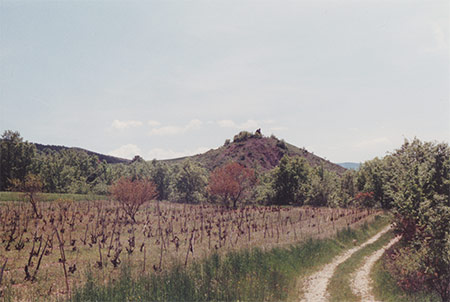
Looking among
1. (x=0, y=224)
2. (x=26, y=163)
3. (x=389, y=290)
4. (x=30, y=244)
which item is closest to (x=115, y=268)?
(x=30, y=244)

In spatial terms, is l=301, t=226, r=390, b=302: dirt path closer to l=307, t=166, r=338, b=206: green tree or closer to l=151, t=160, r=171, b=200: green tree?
l=307, t=166, r=338, b=206: green tree

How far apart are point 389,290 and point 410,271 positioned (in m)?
1.68

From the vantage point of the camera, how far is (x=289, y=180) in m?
64.4

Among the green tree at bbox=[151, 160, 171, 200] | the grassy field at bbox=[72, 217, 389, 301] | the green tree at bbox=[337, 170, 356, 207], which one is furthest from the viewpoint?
the green tree at bbox=[151, 160, 171, 200]

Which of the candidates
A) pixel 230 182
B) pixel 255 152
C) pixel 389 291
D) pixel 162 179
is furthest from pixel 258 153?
pixel 389 291

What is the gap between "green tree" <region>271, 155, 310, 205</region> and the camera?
2516 inches

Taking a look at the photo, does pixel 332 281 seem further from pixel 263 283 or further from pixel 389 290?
pixel 263 283

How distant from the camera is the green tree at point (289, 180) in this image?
63.9m

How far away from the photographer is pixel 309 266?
18.8 metres

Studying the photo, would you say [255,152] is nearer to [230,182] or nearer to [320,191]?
[320,191]

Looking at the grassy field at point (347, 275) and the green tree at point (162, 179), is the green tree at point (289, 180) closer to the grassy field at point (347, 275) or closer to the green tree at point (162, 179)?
the green tree at point (162, 179)

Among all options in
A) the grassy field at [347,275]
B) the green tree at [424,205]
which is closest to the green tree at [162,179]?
the grassy field at [347,275]

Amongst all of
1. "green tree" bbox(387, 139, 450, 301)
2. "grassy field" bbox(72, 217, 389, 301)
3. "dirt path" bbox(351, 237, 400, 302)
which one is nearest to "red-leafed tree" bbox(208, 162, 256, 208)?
"grassy field" bbox(72, 217, 389, 301)

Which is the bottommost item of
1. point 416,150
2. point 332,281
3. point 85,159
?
point 332,281
